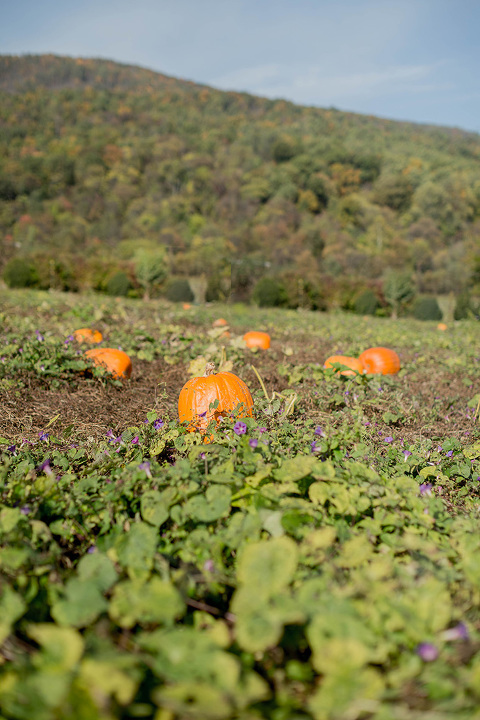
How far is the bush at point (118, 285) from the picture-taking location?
21.4 meters

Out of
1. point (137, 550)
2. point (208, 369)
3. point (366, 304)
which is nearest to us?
point (137, 550)

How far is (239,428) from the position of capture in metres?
2.27

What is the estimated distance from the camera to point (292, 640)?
112 cm

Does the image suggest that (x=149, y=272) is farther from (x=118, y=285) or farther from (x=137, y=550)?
(x=137, y=550)

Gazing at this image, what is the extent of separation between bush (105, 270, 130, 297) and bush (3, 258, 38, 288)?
3.41 m

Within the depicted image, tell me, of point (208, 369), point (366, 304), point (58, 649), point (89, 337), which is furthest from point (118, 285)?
point (58, 649)

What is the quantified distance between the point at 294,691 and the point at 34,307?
10.6 m

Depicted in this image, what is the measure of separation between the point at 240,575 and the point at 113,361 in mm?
3504

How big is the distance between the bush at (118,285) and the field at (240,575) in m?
19.0

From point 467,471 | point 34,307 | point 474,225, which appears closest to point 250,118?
point 474,225

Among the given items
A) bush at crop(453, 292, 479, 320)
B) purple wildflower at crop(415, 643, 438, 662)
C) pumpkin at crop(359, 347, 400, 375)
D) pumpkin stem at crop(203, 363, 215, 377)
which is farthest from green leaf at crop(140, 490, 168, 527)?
bush at crop(453, 292, 479, 320)

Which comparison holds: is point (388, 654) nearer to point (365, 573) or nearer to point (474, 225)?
point (365, 573)

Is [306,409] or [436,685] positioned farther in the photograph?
[306,409]

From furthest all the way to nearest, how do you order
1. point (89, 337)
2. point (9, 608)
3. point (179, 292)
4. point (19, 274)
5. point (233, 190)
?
1. point (233, 190)
2. point (179, 292)
3. point (19, 274)
4. point (89, 337)
5. point (9, 608)
